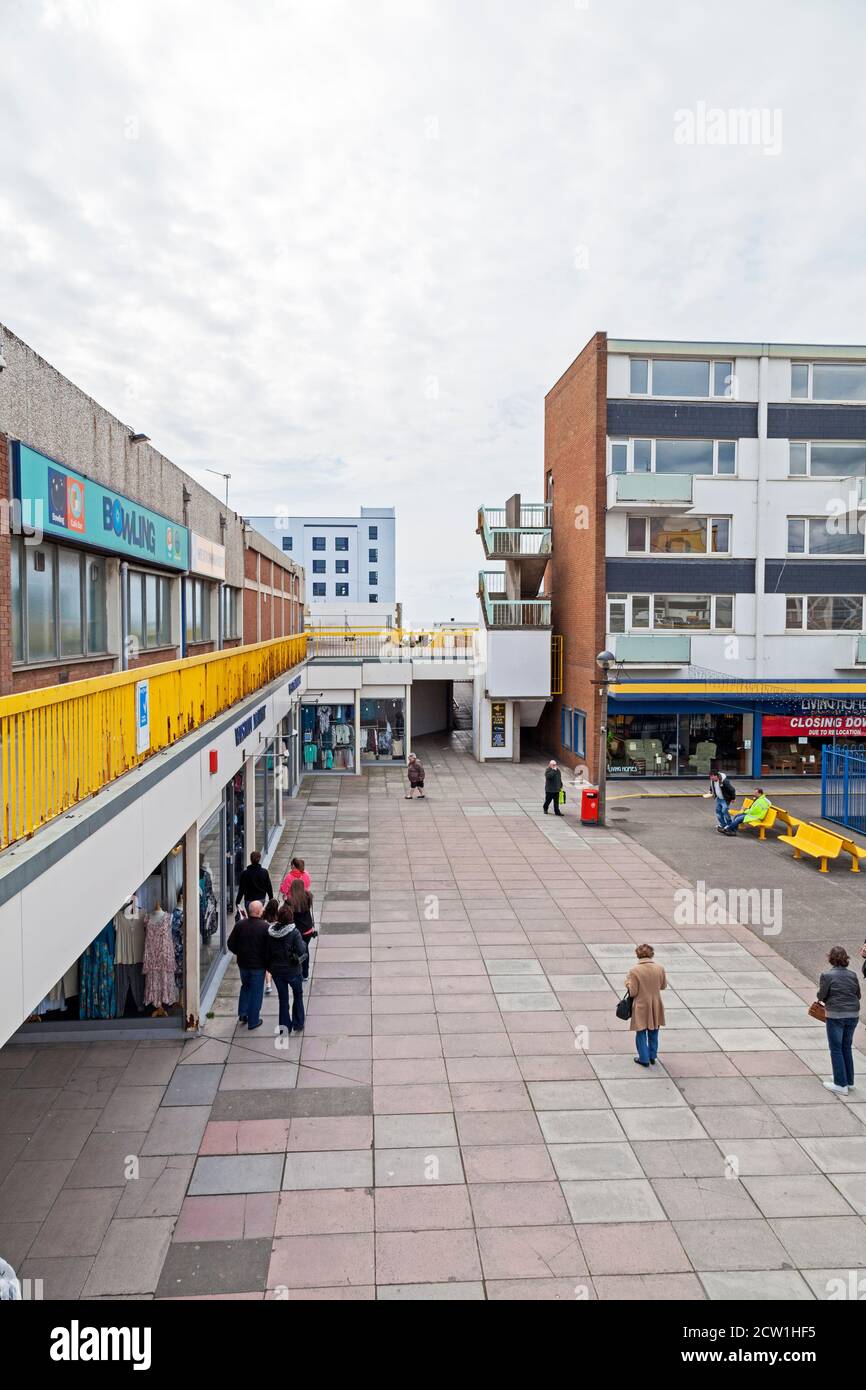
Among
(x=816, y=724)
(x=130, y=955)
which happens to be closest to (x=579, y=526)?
(x=816, y=724)

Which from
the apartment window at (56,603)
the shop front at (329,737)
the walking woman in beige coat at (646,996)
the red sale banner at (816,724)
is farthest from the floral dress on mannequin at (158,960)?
the red sale banner at (816,724)

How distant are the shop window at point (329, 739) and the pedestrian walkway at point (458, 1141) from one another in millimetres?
17057

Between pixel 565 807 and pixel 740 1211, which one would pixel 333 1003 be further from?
pixel 565 807

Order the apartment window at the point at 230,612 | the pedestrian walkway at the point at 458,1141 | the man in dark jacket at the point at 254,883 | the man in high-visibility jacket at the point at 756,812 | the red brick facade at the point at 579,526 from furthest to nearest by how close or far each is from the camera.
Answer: the red brick facade at the point at 579,526
the man in high-visibility jacket at the point at 756,812
the apartment window at the point at 230,612
the man in dark jacket at the point at 254,883
the pedestrian walkway at the point at 458,1141

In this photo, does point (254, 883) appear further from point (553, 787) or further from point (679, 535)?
point (679, 535)

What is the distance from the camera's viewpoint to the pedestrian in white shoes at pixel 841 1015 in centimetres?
906

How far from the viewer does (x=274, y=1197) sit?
24.4ft

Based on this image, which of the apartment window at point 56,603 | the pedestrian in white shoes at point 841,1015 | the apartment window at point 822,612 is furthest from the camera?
the apartment window at point 822,612

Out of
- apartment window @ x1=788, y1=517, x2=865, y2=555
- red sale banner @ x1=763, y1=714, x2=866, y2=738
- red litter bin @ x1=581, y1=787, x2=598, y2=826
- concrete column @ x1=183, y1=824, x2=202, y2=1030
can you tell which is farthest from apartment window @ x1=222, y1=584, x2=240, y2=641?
apartment window @ x1=788, y1=517, x2=865, y2=555

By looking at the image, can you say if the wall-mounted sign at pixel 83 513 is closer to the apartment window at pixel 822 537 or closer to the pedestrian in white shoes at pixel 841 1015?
the pedestrian in white shoes at pixel 841 1015

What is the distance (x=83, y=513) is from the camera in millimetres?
9461
